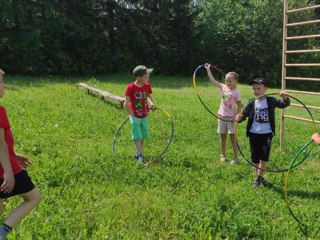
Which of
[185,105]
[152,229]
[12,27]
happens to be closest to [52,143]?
[152,229]

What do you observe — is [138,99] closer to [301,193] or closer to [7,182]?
[301,193]

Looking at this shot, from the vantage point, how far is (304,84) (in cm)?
2792

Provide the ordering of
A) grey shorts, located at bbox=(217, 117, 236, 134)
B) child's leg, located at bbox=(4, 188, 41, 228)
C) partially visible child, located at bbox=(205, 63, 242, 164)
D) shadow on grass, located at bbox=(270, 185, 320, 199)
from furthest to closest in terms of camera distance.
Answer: grey shorts, located at bbox=(217, 117, 236, 134) → partially visible child, located at bbox=(205, 63, 242, 164) → shadow on grass, located at bbox=(270, 185, 320, 199) → child's leg, located at bbox=(4, 188, 41, 228)

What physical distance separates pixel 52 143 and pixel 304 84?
23.4 m

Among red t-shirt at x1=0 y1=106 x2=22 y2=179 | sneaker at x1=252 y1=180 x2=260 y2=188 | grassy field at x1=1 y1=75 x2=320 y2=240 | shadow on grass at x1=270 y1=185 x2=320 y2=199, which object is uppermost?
red t-shirt at x1=0 y1=106 x2=22 y2=179

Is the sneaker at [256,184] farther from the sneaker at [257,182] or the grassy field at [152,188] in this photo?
the grassy field at [152,188]

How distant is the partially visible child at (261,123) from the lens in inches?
245

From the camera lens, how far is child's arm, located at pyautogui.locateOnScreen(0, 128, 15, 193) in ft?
→ 11.5

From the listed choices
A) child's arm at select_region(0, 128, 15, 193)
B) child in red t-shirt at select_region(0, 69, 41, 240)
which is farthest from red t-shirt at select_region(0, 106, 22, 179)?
child's arm at select_region(0, 128, 15, 193)

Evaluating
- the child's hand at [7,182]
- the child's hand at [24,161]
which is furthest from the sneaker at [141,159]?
the child's hand at [7,182]

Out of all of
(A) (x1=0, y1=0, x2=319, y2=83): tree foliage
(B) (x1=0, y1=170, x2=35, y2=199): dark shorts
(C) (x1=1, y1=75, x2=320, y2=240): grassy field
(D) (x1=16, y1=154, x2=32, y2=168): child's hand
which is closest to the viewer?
(B) (x1=0, y1=170, x2=35, y2=199): dark shorts

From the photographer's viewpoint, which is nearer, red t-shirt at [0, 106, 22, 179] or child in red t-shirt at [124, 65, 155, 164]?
red t-shirt at [0, 106, 22, 179]

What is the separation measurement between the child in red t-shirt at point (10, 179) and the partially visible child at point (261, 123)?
3.63 meters

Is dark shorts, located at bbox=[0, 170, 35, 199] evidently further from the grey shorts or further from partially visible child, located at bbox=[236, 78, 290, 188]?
the grey shorts
